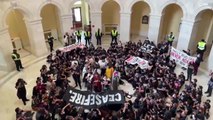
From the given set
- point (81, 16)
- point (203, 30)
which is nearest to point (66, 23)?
point (81, 16)

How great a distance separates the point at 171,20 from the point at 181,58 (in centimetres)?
570

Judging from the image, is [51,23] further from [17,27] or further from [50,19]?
[17,27]

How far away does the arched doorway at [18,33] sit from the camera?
17.1 metres

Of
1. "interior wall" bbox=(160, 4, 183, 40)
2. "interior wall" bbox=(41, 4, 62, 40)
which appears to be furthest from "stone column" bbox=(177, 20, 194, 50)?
"interior wall" bbox=(41, 4, 62, 40)

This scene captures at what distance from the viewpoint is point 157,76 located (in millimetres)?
11773

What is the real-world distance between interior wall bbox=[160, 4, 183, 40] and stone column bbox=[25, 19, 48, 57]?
9.43 metres

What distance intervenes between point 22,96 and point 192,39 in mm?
11783

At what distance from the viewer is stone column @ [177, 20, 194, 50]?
14870mm

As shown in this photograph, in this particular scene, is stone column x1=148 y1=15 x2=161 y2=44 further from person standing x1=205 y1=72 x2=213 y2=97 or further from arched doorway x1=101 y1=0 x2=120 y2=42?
person standing x1=205 y1=72 x2=213 y2=97

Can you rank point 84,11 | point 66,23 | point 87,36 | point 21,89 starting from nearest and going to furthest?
point 21,89
point 87,36
point 66,23
point 84,11

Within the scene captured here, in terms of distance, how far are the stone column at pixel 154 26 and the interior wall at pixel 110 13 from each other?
4.08 m

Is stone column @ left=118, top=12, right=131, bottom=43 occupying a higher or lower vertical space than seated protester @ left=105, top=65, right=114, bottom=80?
higher

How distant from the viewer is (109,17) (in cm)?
2019

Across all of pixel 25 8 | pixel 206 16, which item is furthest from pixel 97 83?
pixel 206 16
